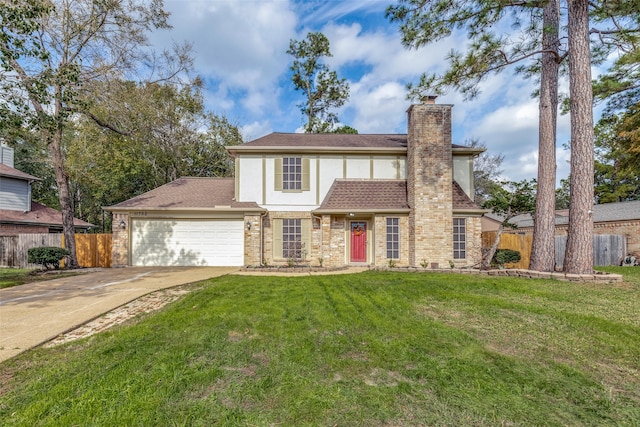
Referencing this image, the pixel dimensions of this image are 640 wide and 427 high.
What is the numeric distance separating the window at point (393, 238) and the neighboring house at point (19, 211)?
745 inches

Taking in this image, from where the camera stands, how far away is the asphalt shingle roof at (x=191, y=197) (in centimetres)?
1207

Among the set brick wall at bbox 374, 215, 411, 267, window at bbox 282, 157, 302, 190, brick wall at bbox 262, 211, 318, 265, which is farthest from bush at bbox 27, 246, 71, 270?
brick wall at bbox 374, 215, 411, 267

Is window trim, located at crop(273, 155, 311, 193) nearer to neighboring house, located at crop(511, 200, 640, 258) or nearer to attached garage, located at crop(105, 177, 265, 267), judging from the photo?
attached garage, located at crop(105, 177, 265, 267)

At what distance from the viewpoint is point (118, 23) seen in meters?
11.5

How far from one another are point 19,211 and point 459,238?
23.5m

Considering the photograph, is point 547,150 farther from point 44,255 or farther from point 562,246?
point 44,255

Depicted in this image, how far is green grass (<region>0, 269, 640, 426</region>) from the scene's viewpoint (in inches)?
98.5

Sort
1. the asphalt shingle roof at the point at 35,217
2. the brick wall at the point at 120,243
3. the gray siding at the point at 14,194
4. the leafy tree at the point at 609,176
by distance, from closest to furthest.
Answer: the brick wall at the point at 120,243, the asphalt shingle roof at the point at 35,217, the gray siding at the point at 14,194, the leafy tree at the point at 609,176

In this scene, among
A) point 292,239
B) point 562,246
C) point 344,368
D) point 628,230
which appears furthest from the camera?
point 628,230

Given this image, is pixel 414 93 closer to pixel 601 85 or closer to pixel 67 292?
pixel 601 85

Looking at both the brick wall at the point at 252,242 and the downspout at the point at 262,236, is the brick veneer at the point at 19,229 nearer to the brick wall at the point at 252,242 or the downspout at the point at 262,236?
the brick wall at the point at 252,242

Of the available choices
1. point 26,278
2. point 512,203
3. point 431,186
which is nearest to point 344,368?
point 431,186

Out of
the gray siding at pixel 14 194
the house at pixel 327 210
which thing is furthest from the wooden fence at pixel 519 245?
the gray siding at pixel 14 194

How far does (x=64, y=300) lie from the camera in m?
6.44
